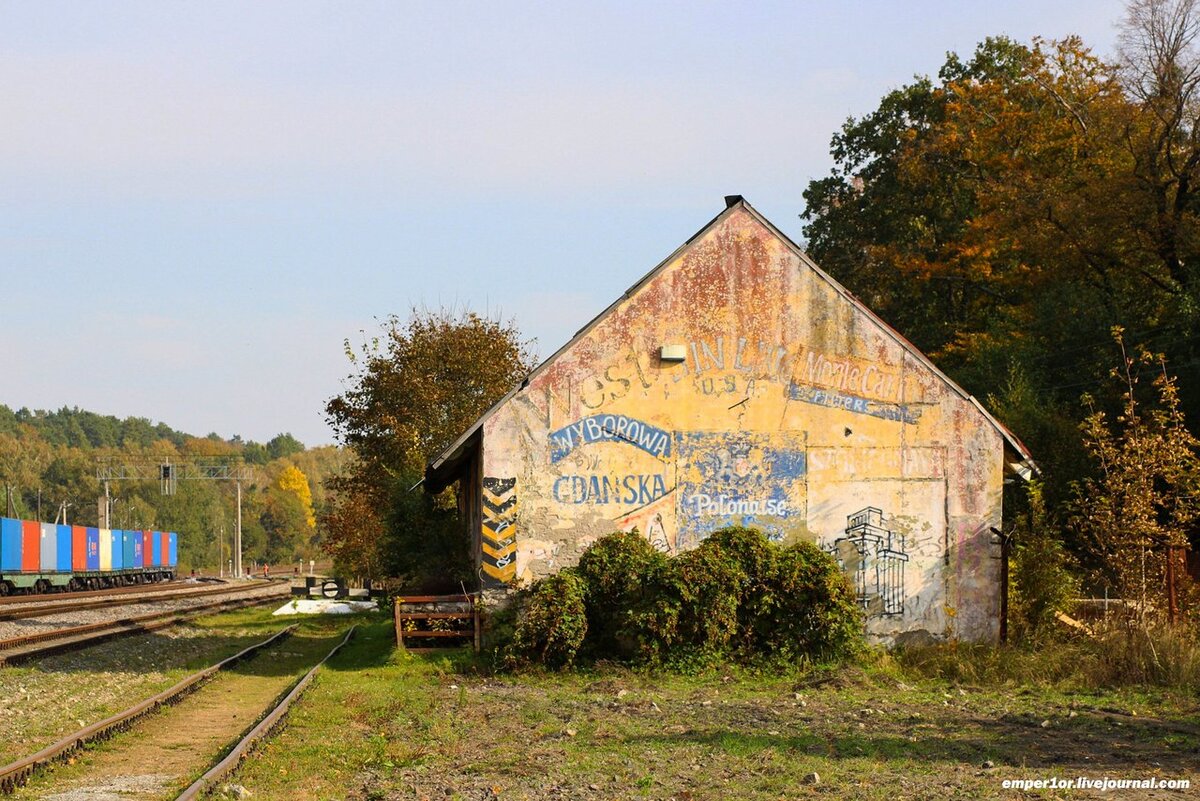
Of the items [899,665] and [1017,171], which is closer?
[899,665]

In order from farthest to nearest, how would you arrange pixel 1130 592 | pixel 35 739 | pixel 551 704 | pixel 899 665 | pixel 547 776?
pixel 899 665, pixel 1130 592, pixel 551 704, pixel 35 739, pixel 547 776

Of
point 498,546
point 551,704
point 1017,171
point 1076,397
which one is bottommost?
point 551,704

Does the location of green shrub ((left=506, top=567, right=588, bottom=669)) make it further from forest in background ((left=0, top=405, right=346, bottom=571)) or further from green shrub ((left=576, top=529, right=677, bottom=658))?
forest in background ((left=0, top=405, right=346, bottom=571))

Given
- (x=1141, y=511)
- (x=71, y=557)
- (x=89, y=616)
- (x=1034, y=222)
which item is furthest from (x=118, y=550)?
(x=1141, y=511)

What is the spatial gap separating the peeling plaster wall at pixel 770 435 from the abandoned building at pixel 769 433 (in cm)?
2

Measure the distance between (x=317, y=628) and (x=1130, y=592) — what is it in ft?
70.0

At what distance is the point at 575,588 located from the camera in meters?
18.8

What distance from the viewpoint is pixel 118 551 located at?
6844 cm

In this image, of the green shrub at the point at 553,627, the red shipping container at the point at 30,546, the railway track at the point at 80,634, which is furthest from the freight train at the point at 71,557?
the green shrub at the point at 553,627

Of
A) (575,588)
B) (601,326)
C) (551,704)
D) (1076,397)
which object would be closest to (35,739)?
(551,704)

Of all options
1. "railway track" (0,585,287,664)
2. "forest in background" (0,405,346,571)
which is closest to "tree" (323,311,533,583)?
"railway track" (0,585,287,664)

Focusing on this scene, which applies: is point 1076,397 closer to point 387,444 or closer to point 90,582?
point 387,444

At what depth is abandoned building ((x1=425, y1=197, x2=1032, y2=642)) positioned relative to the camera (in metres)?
20.2

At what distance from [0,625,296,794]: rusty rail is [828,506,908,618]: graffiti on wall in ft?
33.1
